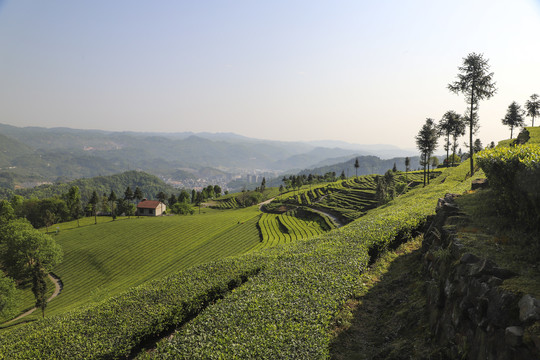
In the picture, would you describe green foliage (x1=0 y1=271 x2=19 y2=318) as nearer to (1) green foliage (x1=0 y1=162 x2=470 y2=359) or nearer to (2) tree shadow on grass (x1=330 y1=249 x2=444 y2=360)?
(1) green foliage (x1=0 y1=162 x2=470 y2=359)

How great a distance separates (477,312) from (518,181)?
6.27 m

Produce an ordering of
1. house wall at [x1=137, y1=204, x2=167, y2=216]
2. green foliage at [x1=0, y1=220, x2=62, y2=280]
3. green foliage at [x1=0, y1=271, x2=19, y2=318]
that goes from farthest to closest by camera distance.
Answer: house wall at [x1=137, y1=204, x2=167, y2=216]
green foliage at [x1=0, y1=220, x2=62, y2=280]
green foliage at [x1=0, y1=271, x2=19, y2=318]

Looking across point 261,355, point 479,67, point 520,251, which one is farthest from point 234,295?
point 479,67

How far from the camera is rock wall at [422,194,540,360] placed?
Answer: 6.50 m

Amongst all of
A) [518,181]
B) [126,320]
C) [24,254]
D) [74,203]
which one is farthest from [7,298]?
[74,203]

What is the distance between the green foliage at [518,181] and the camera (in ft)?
32.0

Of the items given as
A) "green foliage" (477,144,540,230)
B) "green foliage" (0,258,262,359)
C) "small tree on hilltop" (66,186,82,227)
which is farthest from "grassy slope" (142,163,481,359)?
"small tree on hilltop" (66,186,82,227)

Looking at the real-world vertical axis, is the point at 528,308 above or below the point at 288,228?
above

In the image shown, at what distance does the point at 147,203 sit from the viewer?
14125cm

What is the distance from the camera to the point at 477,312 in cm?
797

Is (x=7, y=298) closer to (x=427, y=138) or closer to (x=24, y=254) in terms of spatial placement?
(x=24, y=254)

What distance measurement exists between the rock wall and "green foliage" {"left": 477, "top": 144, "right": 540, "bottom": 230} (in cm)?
267

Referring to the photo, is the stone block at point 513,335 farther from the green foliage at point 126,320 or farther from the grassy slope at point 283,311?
the green foliage at point 126,320

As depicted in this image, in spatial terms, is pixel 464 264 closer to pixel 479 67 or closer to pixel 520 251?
pixel 520 251
